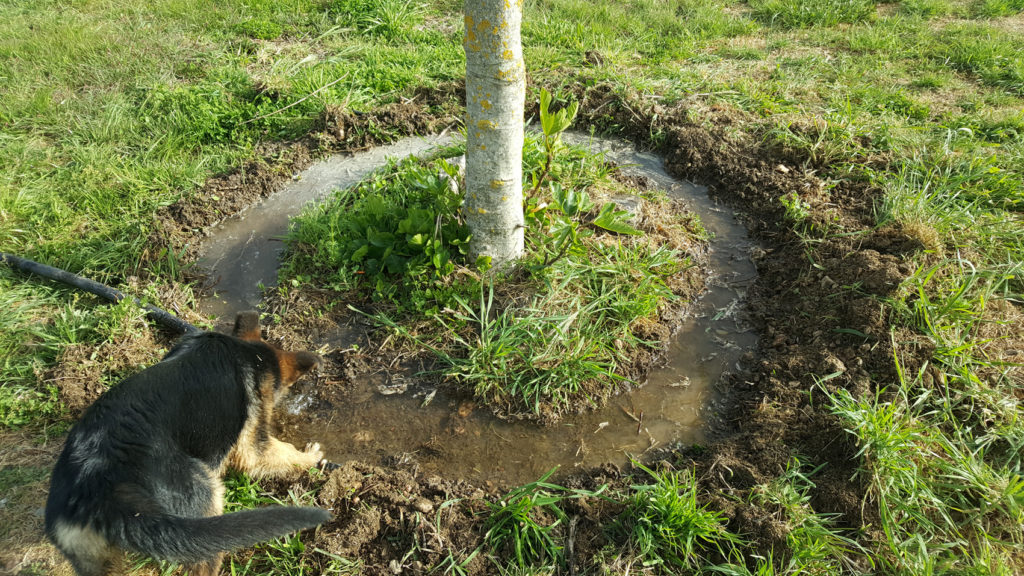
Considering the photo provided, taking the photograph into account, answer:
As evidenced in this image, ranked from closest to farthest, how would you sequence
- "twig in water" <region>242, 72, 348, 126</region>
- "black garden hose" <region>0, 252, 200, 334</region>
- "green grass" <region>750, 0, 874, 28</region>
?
"black garden hose" <region>0, 252, 200, 334</region> → "twig in water" <region>242, 72, 348, 126</region> → "green grass" <region>750, 0, 874, 28</region>

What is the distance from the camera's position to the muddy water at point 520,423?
333 cm

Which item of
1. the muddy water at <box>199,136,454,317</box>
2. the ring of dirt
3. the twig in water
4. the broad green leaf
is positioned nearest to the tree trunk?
the broad green leaf

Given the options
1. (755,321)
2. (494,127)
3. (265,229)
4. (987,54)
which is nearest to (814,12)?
(987,54)

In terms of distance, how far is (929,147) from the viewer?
502cm

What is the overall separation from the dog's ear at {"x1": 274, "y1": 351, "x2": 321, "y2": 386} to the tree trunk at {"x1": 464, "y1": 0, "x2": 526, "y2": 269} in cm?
140

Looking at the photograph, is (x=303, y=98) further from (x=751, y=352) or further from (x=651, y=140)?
(x=751, y=352)

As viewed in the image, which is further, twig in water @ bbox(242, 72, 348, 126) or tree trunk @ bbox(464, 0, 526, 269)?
twig in water @ bbox(242, 72, 348, 126)

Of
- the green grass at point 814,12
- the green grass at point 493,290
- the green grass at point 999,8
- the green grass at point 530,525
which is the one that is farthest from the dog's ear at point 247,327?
the green grass at point 999,8

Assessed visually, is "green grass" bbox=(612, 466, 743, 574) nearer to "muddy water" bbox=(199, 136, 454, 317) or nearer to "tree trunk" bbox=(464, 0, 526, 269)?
"tree trunk" bbox=(464, 0, 526, 269)

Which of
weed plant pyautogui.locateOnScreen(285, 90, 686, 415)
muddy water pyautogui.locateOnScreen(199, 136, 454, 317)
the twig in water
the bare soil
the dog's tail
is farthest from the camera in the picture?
the twig in water

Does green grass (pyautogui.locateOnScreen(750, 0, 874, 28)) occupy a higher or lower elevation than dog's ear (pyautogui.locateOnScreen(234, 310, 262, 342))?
higher

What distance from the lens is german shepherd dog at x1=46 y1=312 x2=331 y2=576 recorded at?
2213mm

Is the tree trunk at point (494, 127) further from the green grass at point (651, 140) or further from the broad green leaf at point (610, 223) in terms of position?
the broad green leaf at point (610, 223)

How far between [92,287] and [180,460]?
2.28 metres
